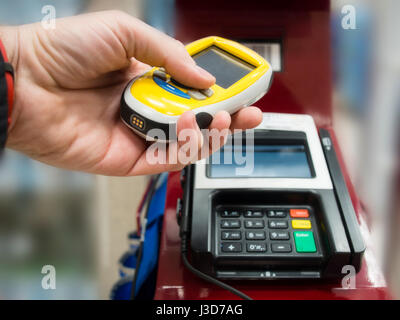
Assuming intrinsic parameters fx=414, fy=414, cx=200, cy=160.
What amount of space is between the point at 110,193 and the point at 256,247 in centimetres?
76

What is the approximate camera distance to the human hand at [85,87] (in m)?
0.58

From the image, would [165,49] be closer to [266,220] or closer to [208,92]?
[208,92]

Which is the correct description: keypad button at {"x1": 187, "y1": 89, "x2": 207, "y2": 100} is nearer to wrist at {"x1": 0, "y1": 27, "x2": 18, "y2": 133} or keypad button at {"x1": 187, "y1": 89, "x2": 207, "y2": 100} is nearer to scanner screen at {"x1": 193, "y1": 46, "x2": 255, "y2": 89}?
scanner screen at {"x1": 193, "y1": 46, "x2": 255, "y2": 89}

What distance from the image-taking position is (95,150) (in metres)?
0.63

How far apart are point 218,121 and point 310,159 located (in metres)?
0.17

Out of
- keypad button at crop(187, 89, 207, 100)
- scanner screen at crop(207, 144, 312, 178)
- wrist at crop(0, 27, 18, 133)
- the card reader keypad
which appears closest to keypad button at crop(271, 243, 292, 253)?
the card reader keypad

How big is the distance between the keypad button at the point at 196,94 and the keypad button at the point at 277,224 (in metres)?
0.19

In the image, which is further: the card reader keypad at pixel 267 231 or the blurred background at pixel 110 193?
the blurred background at pixel 110 193

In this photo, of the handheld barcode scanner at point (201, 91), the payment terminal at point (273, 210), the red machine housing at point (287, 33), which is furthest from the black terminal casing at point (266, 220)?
the red machine housing at point (287, 33)

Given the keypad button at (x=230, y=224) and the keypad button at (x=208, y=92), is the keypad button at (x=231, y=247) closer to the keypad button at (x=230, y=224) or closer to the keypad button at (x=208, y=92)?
the keypad button at (x=230, y=224)

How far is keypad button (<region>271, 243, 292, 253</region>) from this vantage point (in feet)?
1.73

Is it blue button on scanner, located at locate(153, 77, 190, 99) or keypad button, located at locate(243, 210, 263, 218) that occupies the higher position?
blue button on scanner, located at locate(153, 77, 190, 99)

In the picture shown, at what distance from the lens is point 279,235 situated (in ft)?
1.79

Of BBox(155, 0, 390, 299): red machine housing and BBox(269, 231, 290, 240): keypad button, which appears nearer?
BBox(269, 231, 290, 240): keypad button
